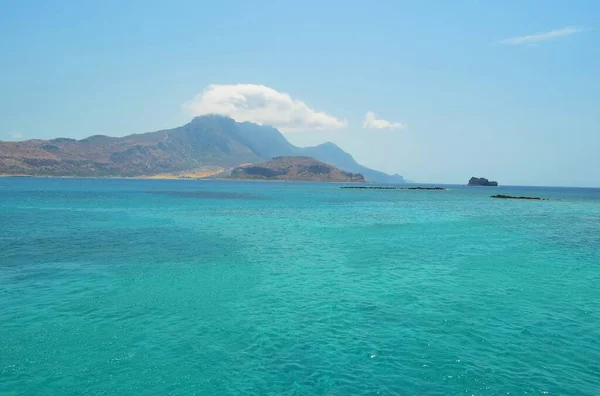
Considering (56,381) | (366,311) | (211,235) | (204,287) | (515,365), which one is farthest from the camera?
(211,235)

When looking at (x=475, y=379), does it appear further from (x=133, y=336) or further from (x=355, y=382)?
(x=133, y=336)

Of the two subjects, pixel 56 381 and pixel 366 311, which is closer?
pixel 56 381

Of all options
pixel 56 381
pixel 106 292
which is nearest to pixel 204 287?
pixel 106 292

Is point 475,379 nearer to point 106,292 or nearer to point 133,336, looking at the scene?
point 133,336

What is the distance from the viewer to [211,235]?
202 feet

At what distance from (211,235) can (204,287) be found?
98.8 feet

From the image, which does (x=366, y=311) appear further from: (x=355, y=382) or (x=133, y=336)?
(x=133, y=336)

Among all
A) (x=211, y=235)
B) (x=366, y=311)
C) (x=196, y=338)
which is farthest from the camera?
(x=211, y=235)

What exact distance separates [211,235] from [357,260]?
92.1 ft

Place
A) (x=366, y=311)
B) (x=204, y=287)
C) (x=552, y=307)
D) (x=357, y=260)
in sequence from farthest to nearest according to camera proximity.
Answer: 1. (x=357, y=260)
2. (x=204, y=287)
3. (x=552, y=307)
4. (x=366, y=311)

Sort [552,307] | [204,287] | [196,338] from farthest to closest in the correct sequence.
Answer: [204,287] → [552,307] → [196,338]

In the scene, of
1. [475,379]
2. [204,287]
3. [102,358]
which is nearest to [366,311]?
[475,379]

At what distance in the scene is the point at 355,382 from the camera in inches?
669

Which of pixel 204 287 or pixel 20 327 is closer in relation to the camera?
pixel 20 327
